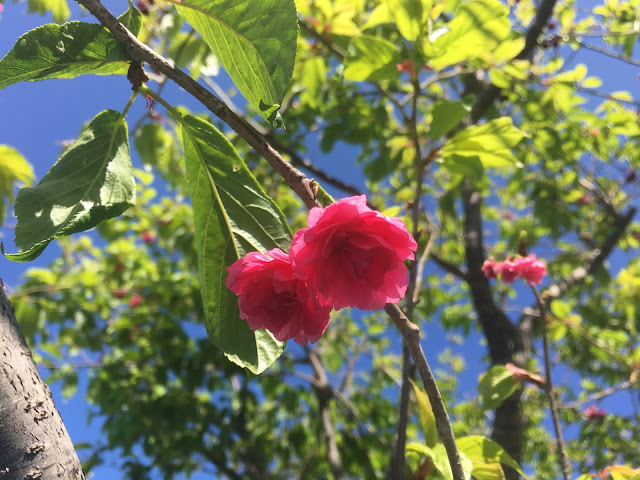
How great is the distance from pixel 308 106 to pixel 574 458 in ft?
12.7

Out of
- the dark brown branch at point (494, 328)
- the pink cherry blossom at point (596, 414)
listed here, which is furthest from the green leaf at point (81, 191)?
the pink cherry blossom at point (596, 414)

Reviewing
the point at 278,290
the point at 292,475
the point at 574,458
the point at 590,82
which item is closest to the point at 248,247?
the point at 278,290

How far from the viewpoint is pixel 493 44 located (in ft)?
3.38

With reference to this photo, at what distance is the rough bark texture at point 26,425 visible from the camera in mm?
561

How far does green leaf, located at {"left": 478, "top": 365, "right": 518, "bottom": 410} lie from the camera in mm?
1217

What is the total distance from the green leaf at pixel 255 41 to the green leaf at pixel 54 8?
2.68ft

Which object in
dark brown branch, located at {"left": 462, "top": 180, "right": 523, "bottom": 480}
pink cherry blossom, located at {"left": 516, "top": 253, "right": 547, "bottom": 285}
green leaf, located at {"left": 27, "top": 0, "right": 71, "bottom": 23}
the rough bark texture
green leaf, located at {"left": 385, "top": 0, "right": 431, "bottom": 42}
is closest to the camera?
the rough bark texture

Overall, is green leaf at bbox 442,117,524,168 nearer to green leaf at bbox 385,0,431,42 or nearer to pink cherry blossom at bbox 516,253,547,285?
green leaf at bbox 385,0,431,42

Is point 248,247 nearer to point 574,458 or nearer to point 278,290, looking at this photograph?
point 278,290

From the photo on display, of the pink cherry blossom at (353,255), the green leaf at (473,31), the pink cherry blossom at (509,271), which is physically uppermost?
the pink cherry blossom at (509,271)

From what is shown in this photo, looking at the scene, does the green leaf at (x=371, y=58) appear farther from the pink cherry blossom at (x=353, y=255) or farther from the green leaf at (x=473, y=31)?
the pink cherry blossom at (x=353, y=255)

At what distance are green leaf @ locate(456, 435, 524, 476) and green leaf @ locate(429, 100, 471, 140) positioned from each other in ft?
2.48

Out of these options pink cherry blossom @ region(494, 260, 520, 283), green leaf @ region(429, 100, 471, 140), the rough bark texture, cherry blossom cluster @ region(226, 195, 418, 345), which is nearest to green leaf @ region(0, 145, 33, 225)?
the rough bark texture

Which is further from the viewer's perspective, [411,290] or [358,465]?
[358,465]
